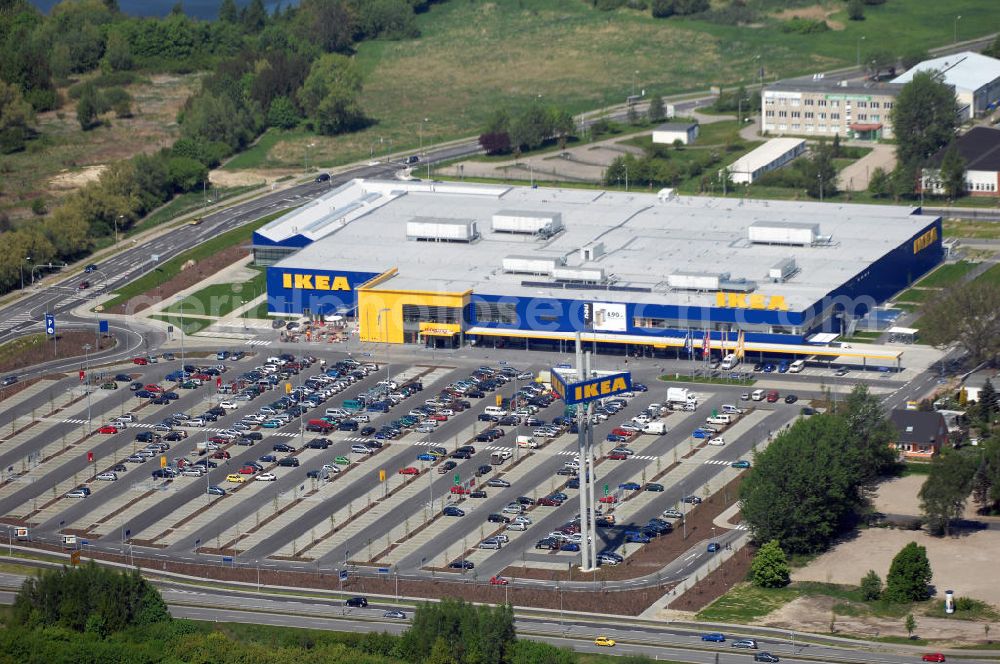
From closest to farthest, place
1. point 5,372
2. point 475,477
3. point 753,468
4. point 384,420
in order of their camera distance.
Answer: point 753,468 < point 475,477 < point 384,420 < point 5,372

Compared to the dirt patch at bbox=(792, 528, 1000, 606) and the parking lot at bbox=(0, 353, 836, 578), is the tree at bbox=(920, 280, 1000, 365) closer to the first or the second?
the parking lot at bbox=(0, 353, 836, 578)

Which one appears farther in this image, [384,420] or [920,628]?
[384,420]

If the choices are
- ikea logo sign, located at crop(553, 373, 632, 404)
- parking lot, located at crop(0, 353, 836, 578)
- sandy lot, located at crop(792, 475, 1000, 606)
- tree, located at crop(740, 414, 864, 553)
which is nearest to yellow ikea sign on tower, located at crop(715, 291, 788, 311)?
parking lot, located at crop(0, 353, 836, 578)

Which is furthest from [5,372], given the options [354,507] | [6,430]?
[354,507]

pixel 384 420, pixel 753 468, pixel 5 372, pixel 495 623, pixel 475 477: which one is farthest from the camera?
pixel 5 372

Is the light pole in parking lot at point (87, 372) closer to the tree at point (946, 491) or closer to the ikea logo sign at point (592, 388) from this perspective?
the ikea logo sign at point (592, 388)

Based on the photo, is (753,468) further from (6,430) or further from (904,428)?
(6,430)

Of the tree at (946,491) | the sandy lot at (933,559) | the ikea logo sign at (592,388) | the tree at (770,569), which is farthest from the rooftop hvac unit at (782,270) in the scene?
the tree at (770,569)
